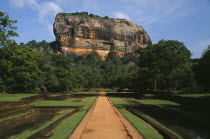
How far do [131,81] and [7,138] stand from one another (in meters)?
43.1

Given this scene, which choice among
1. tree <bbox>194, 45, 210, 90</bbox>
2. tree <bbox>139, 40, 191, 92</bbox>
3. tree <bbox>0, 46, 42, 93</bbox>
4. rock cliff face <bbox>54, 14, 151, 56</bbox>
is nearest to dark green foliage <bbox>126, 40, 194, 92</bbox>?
tree <bbox>139, 40, 191, 92</bbox>

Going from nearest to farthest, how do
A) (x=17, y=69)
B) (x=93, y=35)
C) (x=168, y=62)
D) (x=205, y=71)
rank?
(x=205, y=71) < (x=17, y=69) < (x=168, y=62) < (x=93, y=35)

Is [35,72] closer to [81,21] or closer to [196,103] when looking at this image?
[196,103]

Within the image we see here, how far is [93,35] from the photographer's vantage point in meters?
153

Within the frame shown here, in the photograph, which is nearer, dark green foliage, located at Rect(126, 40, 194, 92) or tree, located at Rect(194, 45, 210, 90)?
tree, located at Rect(194, 45, 210, 90)

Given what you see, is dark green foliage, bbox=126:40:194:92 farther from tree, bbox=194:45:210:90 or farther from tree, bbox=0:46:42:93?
tree, bbox=0:46:42:93

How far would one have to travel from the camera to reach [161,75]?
115ft

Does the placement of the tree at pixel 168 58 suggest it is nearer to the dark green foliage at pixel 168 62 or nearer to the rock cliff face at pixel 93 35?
the dark green foliage at pixel 168 62

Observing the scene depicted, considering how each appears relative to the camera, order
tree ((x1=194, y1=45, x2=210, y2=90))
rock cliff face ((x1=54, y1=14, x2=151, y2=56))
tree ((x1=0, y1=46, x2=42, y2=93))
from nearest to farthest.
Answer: tree ((x1=194, y1=45, x2=210, y2=90))
tree ((x1=0, y1=46, x2=42, y2=93))
rock cliff face ((x1=54, y1=14, x2=151, y2=56))

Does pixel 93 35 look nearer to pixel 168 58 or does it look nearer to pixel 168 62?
pixel 168 58

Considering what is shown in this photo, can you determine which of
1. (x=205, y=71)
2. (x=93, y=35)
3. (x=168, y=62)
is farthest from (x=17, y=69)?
(x=93, y=35)

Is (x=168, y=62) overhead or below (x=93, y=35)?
below

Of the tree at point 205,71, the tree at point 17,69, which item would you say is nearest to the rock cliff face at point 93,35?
the tree at point 17,69

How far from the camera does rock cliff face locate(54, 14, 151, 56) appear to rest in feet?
483
